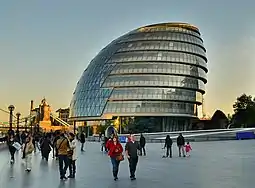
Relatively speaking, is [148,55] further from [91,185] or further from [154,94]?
[91,185]

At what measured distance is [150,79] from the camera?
111 meters

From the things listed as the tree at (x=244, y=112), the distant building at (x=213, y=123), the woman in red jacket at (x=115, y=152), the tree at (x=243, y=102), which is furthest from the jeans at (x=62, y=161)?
the distant building at (x=213, y=123)

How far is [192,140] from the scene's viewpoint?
56719mm

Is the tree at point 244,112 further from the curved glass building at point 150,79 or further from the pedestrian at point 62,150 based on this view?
the pedestrian at point 62,150

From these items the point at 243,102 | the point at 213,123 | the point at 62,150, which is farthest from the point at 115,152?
the point at 213,123

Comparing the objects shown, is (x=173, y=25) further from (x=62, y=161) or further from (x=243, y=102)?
(x=62, y=161)

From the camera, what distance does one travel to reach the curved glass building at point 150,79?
110 metres

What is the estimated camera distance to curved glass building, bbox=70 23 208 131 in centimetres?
11031

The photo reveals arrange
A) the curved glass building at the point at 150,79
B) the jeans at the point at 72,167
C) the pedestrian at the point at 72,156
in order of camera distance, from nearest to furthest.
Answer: the pedestrian at the point at 72,156 → the jeans at the point at 72,167 → the curved glass building at the point at 150,79

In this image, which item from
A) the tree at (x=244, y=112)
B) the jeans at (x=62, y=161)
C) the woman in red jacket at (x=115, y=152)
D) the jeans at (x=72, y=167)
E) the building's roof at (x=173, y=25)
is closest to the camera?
the woman in red jacket at (x=115, y=152)

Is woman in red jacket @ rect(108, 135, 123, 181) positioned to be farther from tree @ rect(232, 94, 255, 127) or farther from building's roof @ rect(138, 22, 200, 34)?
building's roof @ rect(138, 22, 200, 34)

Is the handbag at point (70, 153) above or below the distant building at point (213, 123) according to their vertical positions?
below

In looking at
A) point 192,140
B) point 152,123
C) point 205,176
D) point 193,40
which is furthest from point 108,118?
point 205,176

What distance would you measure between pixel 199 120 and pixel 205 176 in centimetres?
10395
